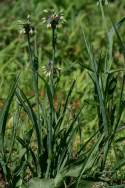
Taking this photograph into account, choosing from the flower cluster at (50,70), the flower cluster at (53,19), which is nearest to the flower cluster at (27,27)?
the flower cluster at (53,19)

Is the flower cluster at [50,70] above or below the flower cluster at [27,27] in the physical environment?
below

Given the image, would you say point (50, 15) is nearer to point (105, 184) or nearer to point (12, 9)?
point (105, 184)

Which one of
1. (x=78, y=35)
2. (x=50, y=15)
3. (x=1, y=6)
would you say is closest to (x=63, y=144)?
(x=50, y=15)

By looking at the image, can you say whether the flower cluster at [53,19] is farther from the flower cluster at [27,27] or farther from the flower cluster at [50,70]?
the flower cluster at [50,70]

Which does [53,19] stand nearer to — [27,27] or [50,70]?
[27,27]

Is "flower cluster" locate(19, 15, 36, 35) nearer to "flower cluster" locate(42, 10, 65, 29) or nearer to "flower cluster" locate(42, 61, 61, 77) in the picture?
"flower cluster" locate(42, 10, 65, 29)

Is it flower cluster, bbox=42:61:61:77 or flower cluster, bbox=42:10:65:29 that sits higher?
flower cluster, bbox=42:10:65:29

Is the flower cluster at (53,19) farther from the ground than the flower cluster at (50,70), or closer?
farther from the ground

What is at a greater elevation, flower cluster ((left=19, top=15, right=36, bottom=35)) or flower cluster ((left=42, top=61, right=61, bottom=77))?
flower cluster ((left=19, top=15, right=36, bottom=35))

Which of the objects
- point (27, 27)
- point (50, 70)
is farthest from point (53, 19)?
point (50, 70)

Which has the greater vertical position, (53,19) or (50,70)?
(53,19)

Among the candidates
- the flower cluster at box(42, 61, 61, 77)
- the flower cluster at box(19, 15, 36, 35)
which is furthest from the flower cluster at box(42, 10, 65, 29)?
the flower cluster at box(42, 61, 61, 77)
